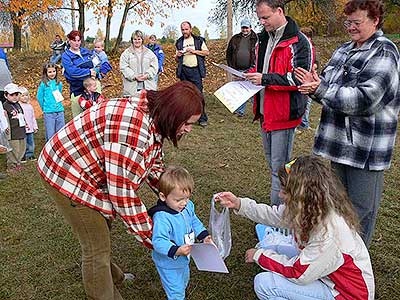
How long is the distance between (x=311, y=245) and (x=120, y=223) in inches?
89.8

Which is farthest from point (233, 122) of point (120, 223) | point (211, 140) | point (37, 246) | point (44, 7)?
point (44, 7)

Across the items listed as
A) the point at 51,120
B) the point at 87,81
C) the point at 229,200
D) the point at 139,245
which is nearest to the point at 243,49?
the point at 87,81

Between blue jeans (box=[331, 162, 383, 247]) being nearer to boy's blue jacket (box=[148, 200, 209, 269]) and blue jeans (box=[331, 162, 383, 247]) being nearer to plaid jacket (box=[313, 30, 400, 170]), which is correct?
plaid jacket (box=[313, 30, 400, 170])

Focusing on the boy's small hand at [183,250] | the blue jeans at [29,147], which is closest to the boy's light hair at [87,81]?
the blue jeans at [29,147]

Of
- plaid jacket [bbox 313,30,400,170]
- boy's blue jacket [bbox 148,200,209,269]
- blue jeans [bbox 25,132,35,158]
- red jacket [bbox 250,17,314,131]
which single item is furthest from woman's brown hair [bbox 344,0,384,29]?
blue jeans [bbox 25,132,35,158]

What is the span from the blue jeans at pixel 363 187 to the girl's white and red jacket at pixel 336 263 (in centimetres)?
52

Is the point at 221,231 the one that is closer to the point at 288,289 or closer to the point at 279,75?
the point at 288,289

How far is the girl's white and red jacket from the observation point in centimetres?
228

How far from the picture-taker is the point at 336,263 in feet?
7.52

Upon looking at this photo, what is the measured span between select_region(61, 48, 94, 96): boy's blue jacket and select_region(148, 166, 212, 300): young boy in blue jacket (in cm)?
399

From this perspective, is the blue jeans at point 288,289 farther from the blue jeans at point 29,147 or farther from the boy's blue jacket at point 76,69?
the blue jeans at point 29,147

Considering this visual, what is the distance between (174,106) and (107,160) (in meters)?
0.40

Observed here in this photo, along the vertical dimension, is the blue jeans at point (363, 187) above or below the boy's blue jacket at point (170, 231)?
above

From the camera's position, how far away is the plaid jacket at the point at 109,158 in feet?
6.97
